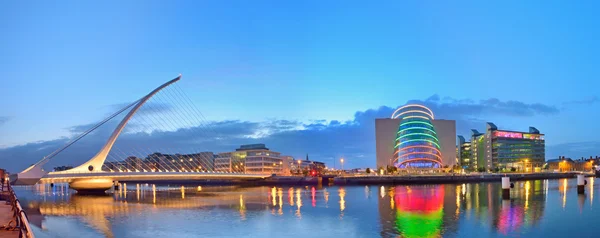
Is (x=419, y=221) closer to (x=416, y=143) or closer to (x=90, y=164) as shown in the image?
(x=90, y=164)

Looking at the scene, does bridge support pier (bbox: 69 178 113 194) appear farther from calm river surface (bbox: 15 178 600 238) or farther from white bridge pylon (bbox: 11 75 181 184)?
calm river surface (bbox: 15 178 600 238)

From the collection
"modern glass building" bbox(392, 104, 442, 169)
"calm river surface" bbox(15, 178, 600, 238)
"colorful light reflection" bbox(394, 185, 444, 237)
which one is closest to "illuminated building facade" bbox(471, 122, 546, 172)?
"modern glass building" bbox(392, 104, 442, 169)

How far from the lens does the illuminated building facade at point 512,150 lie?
152 meters

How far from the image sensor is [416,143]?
11994 cm

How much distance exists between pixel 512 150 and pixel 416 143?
50.9 metres

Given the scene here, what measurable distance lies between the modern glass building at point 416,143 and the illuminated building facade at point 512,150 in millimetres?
37381

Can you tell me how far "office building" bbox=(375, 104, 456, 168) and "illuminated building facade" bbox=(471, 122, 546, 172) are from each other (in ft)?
91.9

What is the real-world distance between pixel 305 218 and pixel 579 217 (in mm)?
15898

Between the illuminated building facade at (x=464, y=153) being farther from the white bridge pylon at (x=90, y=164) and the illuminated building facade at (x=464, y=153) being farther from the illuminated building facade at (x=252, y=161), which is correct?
the white bridge pylon at (x=90, y=164)

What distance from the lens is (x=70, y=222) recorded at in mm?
29062

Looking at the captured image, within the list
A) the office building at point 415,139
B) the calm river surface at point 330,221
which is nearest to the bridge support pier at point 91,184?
the calm river surface at point 330,221

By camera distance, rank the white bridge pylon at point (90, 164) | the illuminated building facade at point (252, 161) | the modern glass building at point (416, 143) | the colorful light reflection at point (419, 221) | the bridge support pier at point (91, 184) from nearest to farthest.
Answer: the colorful light reflection at point (419, 221)
the white bridge pylon at point (90, 164)
the bridge support pier at point (91, 184)
the modern glass building at point (416, 143)
the illuminated building facade at point (252, 161)

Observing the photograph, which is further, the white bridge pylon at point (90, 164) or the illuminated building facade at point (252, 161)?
the illuminated building facade at point (252, 161)

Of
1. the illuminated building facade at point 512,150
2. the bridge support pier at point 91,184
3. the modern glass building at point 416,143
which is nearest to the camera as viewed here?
the bridge support pier at point 91,184
